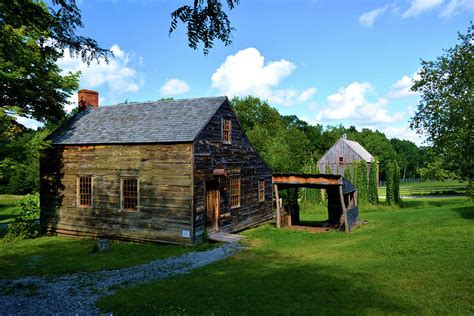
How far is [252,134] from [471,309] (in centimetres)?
4374

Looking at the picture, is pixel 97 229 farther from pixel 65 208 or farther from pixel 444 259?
pixel 444 259

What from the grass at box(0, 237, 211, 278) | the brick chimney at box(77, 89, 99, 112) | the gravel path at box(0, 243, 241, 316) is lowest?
the grass at box(0, 237, 211, 278)

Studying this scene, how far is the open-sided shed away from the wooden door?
4.08 m

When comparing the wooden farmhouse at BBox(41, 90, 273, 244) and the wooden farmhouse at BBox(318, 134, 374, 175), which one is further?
the wooden farmhouse at BBox(318, 134, 374, 175)

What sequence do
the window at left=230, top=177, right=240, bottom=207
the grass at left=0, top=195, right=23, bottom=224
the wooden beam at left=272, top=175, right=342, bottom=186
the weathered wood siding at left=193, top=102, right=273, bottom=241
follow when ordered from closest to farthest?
the weathered wood siding at left=193, top=102, right=273, bottom=241, the wooden beam at left=272, top=175, right=342, bottom=186, the window at left=230, top=177, right=240, bottom=207, the grass at left=0, top=195, right=23, bottom=224

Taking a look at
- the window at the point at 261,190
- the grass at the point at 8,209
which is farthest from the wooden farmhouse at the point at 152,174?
the grass at the point at 8,209

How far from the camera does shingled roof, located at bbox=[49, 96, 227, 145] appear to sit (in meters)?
18.0

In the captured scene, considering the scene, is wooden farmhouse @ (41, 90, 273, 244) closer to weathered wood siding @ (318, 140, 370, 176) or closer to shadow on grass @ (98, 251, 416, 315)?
shadow on grass @ (98, 251, 416, 315)

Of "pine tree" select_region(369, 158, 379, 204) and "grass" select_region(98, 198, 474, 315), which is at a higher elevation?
"pine tree" select_region(369, 158, 379, 204)

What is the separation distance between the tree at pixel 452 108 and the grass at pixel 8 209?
30.0 meters

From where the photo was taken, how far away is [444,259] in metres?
11.1

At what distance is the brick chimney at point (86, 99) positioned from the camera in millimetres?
24205

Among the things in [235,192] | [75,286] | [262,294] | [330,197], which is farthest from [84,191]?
[262,294]

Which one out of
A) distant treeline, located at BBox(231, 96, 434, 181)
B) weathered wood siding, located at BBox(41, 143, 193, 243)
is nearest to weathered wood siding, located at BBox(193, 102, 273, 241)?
weathered wood siding, located at BBox(41, 143, 193, 243)
